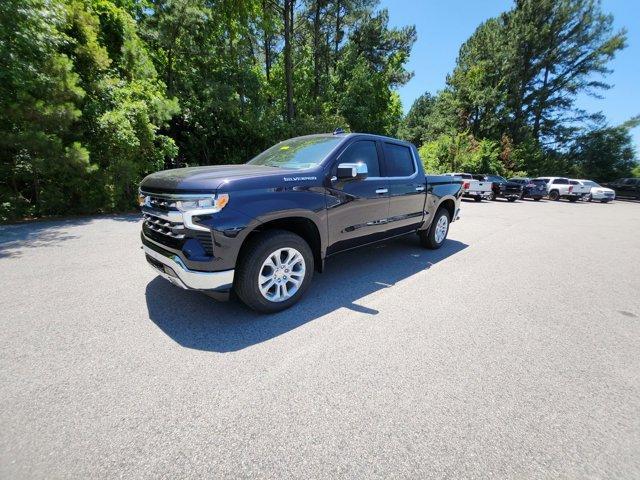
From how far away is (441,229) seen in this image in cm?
612

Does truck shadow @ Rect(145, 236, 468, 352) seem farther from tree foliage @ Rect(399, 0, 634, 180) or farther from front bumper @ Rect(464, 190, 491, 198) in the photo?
tree foliage @ Rect(399, 0, 634, 180)

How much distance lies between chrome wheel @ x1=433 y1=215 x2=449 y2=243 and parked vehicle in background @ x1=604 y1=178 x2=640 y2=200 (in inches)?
1253

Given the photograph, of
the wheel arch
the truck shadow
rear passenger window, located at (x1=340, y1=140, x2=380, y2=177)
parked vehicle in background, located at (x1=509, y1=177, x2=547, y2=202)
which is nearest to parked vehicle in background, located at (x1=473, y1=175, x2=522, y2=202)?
parked vehicle in background, located at (x1=509, y1=177, x2=547, y2=202)

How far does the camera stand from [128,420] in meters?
1.93

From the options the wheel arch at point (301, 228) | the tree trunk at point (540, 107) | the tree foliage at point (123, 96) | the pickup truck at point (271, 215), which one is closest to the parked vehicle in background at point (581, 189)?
the tree trunk at point (540, 107)

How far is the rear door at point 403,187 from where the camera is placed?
4562 millimetres

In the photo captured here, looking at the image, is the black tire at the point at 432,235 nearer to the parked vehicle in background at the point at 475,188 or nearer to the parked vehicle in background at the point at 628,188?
the parked vehicle in background at the point at 475,188

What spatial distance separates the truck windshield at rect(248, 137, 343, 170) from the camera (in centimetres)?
376

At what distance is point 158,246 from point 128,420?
164 cm

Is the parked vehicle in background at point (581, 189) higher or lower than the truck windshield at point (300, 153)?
lower

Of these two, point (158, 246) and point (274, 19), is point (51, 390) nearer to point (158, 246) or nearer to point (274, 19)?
point (158, 246)

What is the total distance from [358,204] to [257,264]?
5.21 ft

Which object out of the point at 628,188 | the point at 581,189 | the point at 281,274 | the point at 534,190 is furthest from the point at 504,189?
the point at 281,274

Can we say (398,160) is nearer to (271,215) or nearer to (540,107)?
(271,215)
